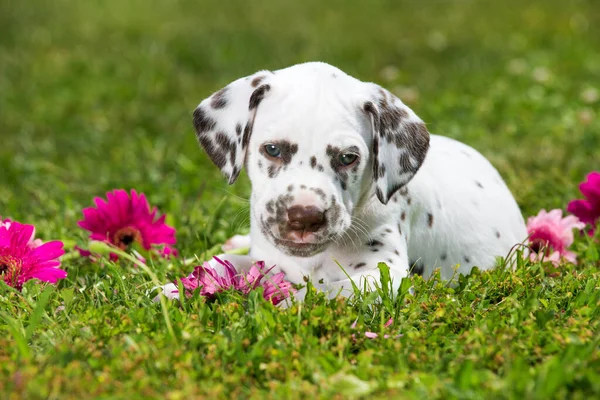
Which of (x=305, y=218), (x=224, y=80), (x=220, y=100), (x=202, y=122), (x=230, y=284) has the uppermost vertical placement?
(x=220, y=100)

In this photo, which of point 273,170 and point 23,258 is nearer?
point 273,170

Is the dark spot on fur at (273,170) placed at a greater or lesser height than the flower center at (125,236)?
greater

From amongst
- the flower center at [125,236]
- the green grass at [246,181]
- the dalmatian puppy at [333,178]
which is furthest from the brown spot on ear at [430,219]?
the flower center at [125,236]

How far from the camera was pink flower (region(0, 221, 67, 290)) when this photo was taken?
427 cm

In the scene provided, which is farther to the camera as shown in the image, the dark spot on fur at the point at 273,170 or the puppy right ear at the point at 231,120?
the puppy right ear at the point at 231,120

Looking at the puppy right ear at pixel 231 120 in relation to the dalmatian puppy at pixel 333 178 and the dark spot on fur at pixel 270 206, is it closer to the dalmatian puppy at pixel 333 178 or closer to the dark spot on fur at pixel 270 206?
the dalmatian puppy at pixel 333 178

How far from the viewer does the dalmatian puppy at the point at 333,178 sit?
4000 mm

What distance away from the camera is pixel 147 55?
11031 millimetres

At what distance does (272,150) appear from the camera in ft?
13.5

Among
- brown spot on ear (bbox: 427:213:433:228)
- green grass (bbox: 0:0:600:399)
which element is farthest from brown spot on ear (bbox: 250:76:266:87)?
brown spot on ear (bbox: 427:213:433:228)

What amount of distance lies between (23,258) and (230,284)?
43.3 inches

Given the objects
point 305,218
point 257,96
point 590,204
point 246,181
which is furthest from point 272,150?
point 246,181

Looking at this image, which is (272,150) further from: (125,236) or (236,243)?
(125,236)

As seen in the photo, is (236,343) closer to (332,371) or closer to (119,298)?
(332,371)
